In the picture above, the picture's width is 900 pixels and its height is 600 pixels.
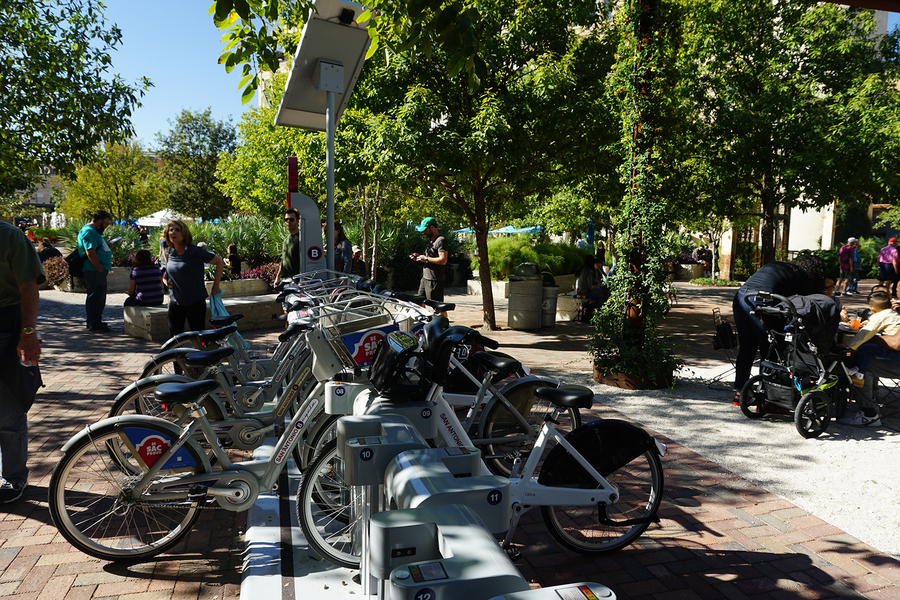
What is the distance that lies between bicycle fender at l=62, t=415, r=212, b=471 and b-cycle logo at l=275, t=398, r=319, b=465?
0.46 m

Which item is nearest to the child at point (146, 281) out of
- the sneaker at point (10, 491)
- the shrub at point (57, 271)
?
the sneaker at point (10, 491)

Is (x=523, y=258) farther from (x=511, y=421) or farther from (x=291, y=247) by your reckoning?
(x=511, y=421)

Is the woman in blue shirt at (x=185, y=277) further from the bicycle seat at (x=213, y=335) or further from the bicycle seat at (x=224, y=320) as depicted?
the bicycle seat at (x=213, y=335)

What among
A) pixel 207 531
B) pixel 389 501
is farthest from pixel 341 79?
pixel 389 501

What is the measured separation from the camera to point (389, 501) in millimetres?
1907

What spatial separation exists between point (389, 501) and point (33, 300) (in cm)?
346

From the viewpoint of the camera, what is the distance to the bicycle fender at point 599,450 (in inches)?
136

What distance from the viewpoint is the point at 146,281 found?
377 inches

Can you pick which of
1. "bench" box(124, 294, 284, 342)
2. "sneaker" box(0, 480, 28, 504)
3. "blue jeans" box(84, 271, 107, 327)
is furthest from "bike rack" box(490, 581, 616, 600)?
"blue jeans" box(84, 271, 107, 327)

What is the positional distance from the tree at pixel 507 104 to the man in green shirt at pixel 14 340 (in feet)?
19.1

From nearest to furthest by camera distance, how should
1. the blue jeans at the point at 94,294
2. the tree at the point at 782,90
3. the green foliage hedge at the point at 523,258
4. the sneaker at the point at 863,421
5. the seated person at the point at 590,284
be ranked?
1. the sneaker at the point at 863,421
2. the blue jeans at the point at 94,294
3. the seated person at the point at 590,284
4. the tree at the point at 782,90
5. the green foliage hedge at the point at 523,258

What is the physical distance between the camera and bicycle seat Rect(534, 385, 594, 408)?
343 cm

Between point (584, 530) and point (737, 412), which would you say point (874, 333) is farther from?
point (584, 530)

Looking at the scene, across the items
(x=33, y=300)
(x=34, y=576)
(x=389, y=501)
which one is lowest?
(x=34, y=576)
